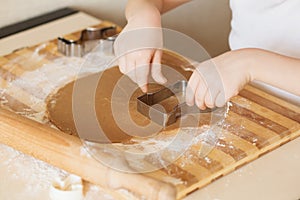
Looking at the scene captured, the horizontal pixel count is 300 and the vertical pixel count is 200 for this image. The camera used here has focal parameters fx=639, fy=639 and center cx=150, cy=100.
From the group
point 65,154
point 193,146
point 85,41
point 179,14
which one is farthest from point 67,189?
point 179,14

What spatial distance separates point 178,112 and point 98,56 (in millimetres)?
273

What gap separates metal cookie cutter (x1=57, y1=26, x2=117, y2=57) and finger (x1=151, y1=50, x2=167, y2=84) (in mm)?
198

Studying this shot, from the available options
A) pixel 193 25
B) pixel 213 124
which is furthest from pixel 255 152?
pixel 193 25

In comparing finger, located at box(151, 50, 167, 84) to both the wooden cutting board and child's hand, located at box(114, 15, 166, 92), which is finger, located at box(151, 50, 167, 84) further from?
the wooden cutting board

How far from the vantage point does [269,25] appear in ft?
3.87

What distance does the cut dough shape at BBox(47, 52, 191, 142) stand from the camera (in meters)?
0.98

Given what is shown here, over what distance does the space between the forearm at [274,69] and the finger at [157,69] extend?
0.15 metres

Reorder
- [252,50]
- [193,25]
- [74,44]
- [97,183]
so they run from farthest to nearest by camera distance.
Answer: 1. [193,25]
2. [74,44]
3. [252,50]
4. [97,183]

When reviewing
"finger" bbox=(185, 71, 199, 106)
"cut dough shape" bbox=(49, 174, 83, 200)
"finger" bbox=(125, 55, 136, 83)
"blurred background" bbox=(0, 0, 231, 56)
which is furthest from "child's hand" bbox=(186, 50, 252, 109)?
"blurred background" bbox=(0, 0, 231, 56)

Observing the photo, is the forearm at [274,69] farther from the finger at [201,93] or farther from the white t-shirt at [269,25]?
the white t-shirt at [269,25]

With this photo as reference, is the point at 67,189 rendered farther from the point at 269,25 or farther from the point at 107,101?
the point at 269,25

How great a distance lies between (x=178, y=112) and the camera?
100 centimetres

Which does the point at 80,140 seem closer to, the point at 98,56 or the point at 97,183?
the point at 97,183

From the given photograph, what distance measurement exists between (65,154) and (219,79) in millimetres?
260
